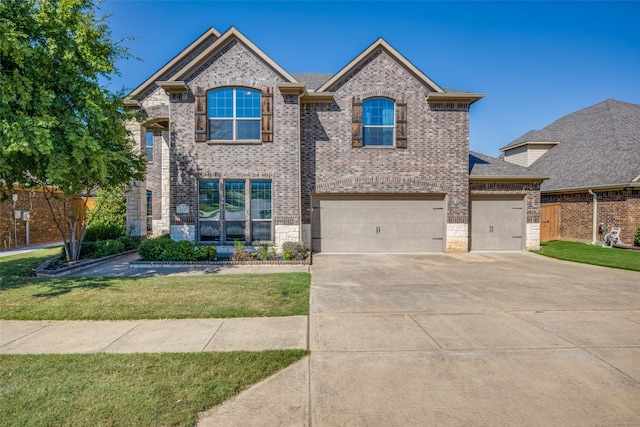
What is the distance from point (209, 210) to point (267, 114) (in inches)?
159

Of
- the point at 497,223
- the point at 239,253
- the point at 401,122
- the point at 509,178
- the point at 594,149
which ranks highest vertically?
the point at 401,122

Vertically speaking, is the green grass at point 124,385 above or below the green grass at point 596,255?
below

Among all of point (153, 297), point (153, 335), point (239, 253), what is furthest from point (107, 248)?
point (153, 335)

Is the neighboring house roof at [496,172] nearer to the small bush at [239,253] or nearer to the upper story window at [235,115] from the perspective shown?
the upper story window at [235,115]

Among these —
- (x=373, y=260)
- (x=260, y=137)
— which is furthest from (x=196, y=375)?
(x=260, y=137)

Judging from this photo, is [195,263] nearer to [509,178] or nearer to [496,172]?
[496,172]

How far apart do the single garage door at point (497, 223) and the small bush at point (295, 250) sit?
7.25 m

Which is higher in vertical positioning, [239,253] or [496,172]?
[496,172]

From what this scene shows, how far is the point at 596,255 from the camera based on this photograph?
1281 cm

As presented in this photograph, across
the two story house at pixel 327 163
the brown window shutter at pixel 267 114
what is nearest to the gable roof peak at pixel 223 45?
the two story house at pixel 327 163

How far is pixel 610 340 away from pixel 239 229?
410 inches

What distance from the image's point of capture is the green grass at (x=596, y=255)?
435 inches

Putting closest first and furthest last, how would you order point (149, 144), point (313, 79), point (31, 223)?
point (313, 79) < point (149, 144) < point (31, 223)

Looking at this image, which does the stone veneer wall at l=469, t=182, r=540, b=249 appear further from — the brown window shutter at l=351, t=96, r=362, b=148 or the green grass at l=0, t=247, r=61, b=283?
the green grass at l=0, t=247, r=61, b=283
